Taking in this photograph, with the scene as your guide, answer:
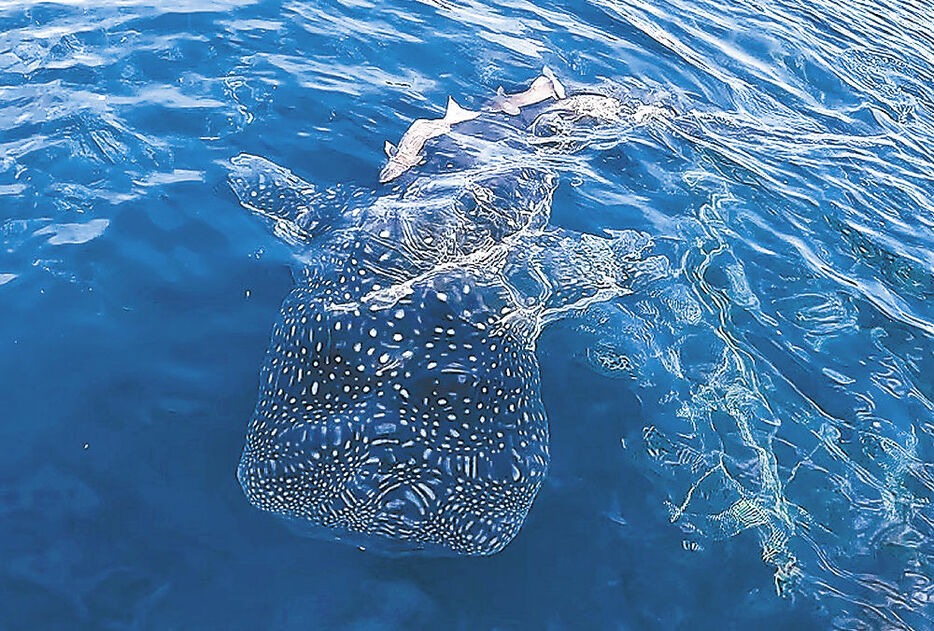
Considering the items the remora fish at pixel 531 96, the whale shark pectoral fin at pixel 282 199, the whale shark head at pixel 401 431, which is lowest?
→ the whale shark pectoral fin at pixel 282 199

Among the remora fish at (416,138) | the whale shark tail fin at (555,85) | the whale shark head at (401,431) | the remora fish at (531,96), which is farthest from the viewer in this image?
the whale shark tail fin at (555,85)

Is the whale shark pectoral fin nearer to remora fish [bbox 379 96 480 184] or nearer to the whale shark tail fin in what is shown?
remora fish [bbox 379 96 480 184]

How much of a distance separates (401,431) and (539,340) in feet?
6.14

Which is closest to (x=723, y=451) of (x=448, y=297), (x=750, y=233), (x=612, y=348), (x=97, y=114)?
(x=612, y=348)

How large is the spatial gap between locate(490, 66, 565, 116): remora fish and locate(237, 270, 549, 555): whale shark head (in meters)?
4.32

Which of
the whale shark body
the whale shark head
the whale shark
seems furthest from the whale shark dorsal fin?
the whale shark head

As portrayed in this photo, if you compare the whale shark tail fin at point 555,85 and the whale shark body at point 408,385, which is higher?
the whale shark tail fin at point 555,85

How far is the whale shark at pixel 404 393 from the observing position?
4898mm

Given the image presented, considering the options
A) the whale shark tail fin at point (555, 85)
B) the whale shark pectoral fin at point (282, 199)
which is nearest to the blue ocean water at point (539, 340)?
the whale shark pectoral fin at point (282, 199)

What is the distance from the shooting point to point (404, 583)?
4.85 m

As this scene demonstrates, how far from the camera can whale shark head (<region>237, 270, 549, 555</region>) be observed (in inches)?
192

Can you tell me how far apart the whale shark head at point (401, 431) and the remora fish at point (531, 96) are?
4.32 meters

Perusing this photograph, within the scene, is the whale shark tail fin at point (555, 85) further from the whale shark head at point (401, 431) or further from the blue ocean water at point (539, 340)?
the whale shark head at point (401, 431)

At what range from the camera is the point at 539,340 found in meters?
6.48
